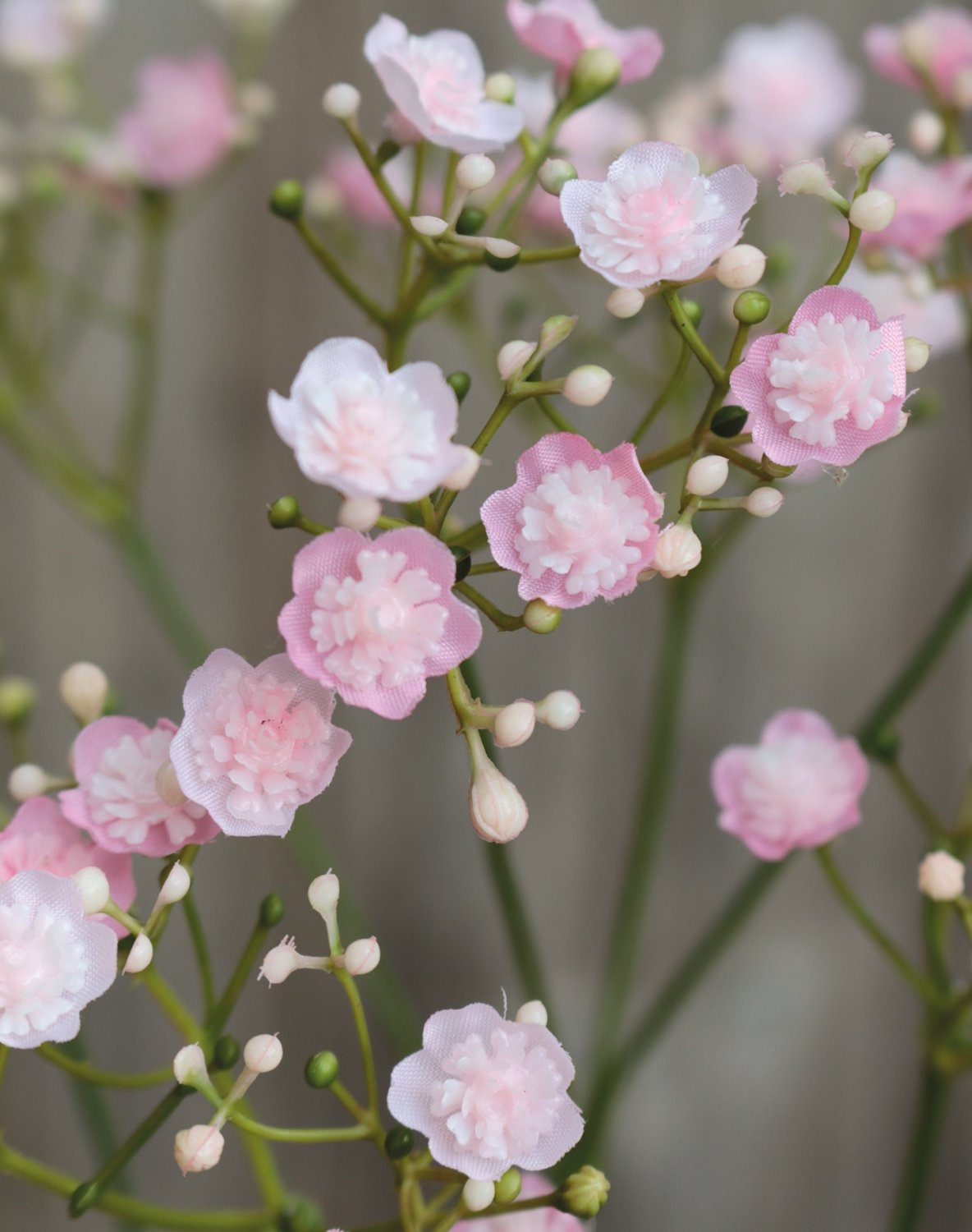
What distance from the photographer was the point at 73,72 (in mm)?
580

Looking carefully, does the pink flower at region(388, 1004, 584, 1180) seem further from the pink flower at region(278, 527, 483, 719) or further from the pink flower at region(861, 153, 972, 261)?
the pink flower at region(861, 153, 972, 261)

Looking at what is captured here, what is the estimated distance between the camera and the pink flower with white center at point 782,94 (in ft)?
1.76

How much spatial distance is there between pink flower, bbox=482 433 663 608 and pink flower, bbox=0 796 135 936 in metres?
0.14

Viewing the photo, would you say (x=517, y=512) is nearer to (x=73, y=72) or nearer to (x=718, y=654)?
(x=73, y=72)

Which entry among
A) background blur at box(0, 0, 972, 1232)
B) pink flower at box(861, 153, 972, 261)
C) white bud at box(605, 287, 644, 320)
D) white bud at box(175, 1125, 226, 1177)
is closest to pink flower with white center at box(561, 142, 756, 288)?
white bud at box(605, 287, 644, 320)

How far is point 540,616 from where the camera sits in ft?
0.93

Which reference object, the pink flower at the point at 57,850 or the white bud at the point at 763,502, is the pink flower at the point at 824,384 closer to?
the white bud at the point at 763,502

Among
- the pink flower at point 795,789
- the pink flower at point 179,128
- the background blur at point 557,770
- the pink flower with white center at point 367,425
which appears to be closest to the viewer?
the pink flower with white center at point 367,425

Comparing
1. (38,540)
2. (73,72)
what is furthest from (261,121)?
(38,540)

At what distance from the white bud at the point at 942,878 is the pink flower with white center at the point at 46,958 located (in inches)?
9.1

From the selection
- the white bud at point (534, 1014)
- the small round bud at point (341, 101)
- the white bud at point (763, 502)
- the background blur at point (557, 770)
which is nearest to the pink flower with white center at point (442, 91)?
the small round bud at point (341, 101)

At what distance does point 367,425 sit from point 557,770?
2.12ft

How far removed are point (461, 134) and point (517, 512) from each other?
0.11 m

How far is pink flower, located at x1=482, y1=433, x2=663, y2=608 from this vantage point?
0.92ft
